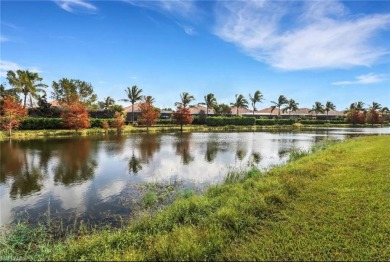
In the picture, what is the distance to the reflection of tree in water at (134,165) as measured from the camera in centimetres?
1866

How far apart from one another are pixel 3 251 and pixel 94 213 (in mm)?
3859

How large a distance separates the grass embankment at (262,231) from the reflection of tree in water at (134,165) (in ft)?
32.1

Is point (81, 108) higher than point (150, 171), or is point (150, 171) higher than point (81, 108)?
point (81, 108)

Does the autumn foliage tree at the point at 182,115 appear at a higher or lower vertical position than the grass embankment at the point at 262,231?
higher

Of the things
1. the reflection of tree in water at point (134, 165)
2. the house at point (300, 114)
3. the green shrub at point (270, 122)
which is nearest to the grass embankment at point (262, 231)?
the reflection of tree in water at point (134, 165)

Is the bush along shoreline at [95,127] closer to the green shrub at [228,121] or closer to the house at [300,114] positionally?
the green shrub at [228,121]

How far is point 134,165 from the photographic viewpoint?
2088 centimetres

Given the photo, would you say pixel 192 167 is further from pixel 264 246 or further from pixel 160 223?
pixel 264 246

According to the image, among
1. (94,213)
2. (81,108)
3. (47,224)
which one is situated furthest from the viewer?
(81,108)

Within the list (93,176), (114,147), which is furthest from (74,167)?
(114,147)

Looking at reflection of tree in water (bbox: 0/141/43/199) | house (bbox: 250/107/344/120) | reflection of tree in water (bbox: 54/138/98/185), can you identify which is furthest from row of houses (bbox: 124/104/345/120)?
reflection of tree in water (bbox: 0/141/43/199)

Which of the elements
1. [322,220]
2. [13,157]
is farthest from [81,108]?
[322,220]

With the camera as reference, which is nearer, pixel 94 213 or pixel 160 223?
pixel 160 223

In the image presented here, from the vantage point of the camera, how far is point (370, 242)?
605cm
